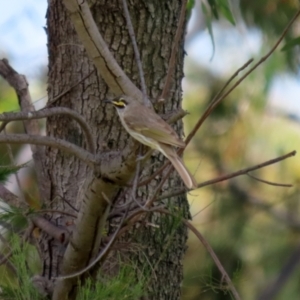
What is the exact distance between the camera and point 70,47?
7.25 ft

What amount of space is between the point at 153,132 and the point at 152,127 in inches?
0.4

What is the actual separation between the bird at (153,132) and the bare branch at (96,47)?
41 mm

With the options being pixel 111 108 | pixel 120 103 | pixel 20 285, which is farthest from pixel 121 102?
pixel 20 285

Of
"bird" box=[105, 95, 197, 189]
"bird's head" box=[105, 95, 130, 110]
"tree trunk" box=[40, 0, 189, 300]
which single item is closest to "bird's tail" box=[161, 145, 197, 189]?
"bird" box=[105, 95, 197, 189]

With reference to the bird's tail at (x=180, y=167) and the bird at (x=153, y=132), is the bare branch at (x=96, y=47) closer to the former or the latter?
the bird at (x=153, y=132)

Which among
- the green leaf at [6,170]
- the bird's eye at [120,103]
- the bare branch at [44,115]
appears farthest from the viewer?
the green leaf at [6,170]

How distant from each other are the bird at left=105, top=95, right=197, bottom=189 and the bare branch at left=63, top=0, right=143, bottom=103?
0.13 feet

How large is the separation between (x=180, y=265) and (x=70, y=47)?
687 mm

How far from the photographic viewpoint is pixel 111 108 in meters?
2.15

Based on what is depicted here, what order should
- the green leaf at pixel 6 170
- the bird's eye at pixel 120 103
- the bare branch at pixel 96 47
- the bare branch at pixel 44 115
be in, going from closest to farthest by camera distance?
1. the bare branch at pixel 96 47
2. the bare branch at pixel 44 115
3. the bird's eye at pixel 120 103
4. the green leaf at pixel 6 170

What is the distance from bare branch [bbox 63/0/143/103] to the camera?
1.56 metres

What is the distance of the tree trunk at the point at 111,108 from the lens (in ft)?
7.02

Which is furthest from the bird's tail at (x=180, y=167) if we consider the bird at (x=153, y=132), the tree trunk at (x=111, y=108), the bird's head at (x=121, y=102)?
the tree trunk at (x=111, y=108)

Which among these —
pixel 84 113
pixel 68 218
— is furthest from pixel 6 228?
pixel 84 113
